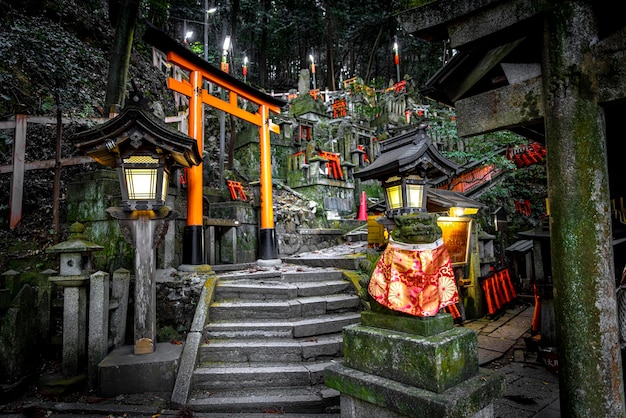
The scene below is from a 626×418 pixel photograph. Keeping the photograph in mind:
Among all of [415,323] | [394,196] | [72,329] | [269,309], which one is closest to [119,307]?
[72,329]

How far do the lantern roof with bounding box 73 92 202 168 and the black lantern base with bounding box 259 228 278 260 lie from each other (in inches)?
190

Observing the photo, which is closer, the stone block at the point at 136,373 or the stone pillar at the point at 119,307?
the stone block at the point at 136,373

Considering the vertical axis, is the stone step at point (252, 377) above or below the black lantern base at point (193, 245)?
below

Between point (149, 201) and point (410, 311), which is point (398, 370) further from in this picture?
point (149, 201)

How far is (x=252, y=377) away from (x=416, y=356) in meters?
3.01

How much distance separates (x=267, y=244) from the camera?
9.73m

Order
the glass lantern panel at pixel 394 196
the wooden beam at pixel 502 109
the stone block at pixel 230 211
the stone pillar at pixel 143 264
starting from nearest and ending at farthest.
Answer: the wooden beam at pixel 502 109 < the stone pillar at pixel 143 264 < the glass lantern panel at pixel 394 196 < the stone block at pixel 230 211

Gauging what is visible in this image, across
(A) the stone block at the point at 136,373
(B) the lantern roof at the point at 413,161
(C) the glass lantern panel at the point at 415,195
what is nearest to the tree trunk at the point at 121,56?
(B) the lantern roof at the point at 413,161

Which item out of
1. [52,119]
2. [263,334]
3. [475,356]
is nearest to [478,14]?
[475,356]

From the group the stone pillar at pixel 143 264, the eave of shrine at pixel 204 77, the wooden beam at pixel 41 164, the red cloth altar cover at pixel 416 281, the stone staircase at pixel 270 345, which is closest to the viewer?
the red cloth altar cover at pixel 416 281

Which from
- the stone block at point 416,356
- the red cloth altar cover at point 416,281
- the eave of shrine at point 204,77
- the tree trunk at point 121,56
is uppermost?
the tree trunk at point 121,56

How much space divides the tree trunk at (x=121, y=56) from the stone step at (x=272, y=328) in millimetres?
7877

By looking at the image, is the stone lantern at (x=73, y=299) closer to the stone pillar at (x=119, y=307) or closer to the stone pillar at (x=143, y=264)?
the stone pillar at (x=119, y=307)

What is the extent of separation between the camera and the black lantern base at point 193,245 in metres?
7.71
